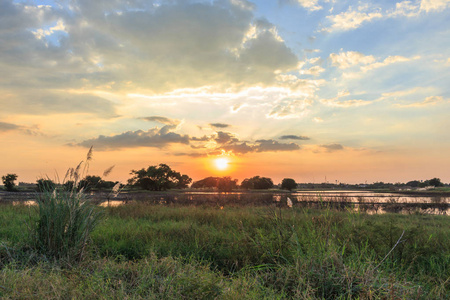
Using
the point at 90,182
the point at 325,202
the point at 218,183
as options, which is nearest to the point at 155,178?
the point at 218,183

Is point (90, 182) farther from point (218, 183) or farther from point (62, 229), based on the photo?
point (218, 183)

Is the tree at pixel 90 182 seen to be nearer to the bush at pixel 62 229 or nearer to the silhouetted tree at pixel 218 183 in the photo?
the bush at pixel 62 229

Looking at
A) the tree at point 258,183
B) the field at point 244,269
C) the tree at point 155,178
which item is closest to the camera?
the field at point 244,269

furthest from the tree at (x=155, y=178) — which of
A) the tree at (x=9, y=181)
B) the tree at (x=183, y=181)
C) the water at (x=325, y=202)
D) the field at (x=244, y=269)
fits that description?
the field at (x=244, y=269)

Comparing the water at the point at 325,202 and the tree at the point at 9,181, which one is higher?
the tree at the point at 9,181

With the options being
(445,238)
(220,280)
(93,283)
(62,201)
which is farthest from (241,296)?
(445,238)

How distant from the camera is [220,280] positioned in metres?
5.09

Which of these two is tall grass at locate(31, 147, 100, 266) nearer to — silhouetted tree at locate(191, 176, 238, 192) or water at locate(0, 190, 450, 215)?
water at locate(0, 190, 450, 215)

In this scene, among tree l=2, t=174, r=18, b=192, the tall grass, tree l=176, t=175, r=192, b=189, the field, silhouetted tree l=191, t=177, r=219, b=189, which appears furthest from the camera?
silhouetted tree l=191, t=177, r=219, b=189

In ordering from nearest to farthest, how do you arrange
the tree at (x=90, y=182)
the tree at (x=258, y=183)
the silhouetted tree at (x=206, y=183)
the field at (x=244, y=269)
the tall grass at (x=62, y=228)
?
the field at (x=244, y=269), the tall grass at (x=62, y=228), the tree at (x=90, y=182), the tree at (x=258, y=183), the silhouetted tree at (x=206, y=183)


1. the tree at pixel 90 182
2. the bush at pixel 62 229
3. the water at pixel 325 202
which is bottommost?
the water at pixel 325 202

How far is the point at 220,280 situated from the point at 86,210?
3614mm

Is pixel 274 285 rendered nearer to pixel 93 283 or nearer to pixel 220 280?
pixel 220 280

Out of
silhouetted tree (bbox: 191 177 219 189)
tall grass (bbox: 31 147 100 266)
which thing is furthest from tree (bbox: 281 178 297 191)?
tall grass (bbox: 31 147 100 266)
